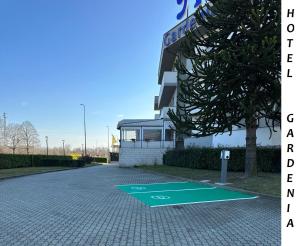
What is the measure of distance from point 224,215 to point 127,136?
98.7 ft

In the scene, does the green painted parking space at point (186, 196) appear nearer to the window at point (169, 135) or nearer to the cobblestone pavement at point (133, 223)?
the cobblestone pavement at point (133, 223)

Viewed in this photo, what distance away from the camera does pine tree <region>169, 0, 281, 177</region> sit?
13904 mm

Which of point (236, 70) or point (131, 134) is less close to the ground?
point (236, 70)

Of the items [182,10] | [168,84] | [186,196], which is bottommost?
[186,196]

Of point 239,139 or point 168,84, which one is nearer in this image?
point 239,139

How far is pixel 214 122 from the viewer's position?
16.3 metres

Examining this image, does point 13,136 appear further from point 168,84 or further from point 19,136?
point 168,84

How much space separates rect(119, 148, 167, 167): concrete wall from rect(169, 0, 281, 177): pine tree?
66.3 ft

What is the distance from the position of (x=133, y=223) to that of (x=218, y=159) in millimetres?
14529

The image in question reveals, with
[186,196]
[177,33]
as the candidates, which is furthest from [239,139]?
[177,33]

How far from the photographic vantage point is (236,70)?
47.4ft
